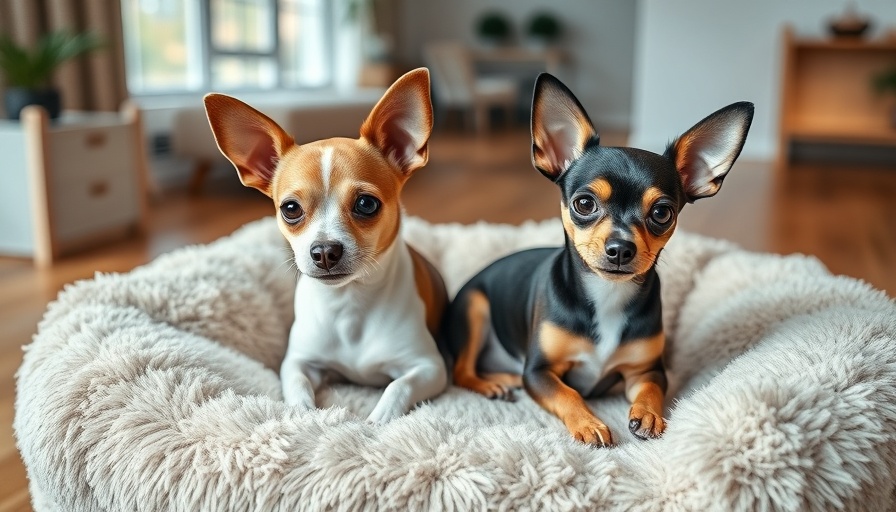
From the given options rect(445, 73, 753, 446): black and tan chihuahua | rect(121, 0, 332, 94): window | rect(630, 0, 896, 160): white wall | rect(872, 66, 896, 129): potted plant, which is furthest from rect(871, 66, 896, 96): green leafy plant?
rect(445, 73, 753, 446): black and tan chihuahua

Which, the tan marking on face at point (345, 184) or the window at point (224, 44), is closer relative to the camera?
the tan marking on face at point (345, 184)

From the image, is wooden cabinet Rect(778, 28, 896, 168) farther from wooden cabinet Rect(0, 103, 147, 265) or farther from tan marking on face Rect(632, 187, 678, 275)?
tan marking on face Rect(632, 187, 678, 275)

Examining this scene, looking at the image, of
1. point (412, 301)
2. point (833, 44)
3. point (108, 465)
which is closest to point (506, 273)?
point (412, 301)

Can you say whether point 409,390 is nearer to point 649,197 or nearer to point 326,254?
point 326,254

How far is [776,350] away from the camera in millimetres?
1431

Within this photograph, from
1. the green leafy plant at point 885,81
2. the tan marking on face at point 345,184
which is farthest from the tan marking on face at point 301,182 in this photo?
the green leafy plant at point 885,81

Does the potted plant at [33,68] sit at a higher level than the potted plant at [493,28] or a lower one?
lower

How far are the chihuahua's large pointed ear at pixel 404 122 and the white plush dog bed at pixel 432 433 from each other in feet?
1.63

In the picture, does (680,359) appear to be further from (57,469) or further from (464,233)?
(57,469)

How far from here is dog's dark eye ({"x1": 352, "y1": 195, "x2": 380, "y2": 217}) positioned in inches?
57.0

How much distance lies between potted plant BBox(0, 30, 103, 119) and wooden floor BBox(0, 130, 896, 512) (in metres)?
0.64

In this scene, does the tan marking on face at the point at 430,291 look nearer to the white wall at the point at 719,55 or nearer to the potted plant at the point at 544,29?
the white wall at the point at 719,55

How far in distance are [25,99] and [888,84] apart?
5597mm

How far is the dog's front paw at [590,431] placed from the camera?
138cm
